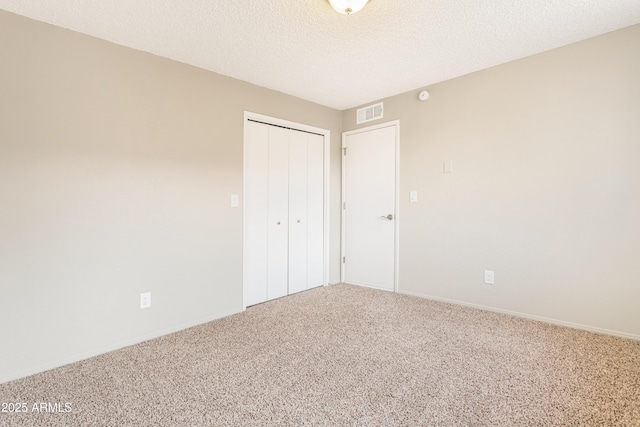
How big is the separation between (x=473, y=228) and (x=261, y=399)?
243 cm

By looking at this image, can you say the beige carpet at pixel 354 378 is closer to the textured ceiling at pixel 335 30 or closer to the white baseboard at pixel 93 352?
the white baseboard at pixel 93 352

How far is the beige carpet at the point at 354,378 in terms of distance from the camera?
4.87 ft

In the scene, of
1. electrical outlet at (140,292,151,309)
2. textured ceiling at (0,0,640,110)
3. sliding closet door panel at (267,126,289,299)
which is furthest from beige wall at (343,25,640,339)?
electrical outlet at (140,292,151,309)

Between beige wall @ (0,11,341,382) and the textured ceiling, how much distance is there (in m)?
0.23

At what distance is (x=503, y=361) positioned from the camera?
1.99 m

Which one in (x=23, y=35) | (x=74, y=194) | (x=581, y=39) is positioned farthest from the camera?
(x=581, y=39)

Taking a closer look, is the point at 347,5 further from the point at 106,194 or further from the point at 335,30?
the point at 106,194

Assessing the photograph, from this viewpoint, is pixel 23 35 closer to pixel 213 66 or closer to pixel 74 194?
pixel 74 194

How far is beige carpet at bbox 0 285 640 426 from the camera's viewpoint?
1.48 meters

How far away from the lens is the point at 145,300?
2.40 meters

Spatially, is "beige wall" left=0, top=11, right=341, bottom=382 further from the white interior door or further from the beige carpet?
the white interior door

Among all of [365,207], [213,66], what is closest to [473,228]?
[365,207]

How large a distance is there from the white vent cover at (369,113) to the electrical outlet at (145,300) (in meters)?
2.99

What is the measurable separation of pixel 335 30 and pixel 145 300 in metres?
2.49
